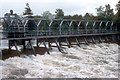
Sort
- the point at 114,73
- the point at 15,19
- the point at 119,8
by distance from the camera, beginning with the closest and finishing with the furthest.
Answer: the point at 114,73
the point at 15,19
the point at 119,8

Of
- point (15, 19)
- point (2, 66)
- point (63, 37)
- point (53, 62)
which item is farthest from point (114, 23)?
point (2, 66)

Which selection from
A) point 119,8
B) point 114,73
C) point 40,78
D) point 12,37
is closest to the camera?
point 40,78

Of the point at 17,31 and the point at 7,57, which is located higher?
the point at 17,31

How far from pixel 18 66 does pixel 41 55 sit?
765 centimetres

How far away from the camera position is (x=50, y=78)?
800 inches

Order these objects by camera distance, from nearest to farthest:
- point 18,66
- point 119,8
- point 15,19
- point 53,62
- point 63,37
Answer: point 18,66 → point 53,62 → point 15,19 → point 63,37 → point 119,8

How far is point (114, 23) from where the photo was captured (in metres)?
69.2

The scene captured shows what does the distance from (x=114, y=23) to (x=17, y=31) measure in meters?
41.3

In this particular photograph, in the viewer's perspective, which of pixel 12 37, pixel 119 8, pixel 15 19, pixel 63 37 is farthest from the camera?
pixel 119 8

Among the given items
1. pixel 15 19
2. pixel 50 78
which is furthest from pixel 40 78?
pixel 15 19

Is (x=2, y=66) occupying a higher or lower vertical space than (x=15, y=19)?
lower

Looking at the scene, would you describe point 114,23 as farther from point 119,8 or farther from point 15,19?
point 15,19

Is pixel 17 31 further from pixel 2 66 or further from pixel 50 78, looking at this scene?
pixel 50 78

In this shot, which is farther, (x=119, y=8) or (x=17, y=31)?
(x=119, y=8)
